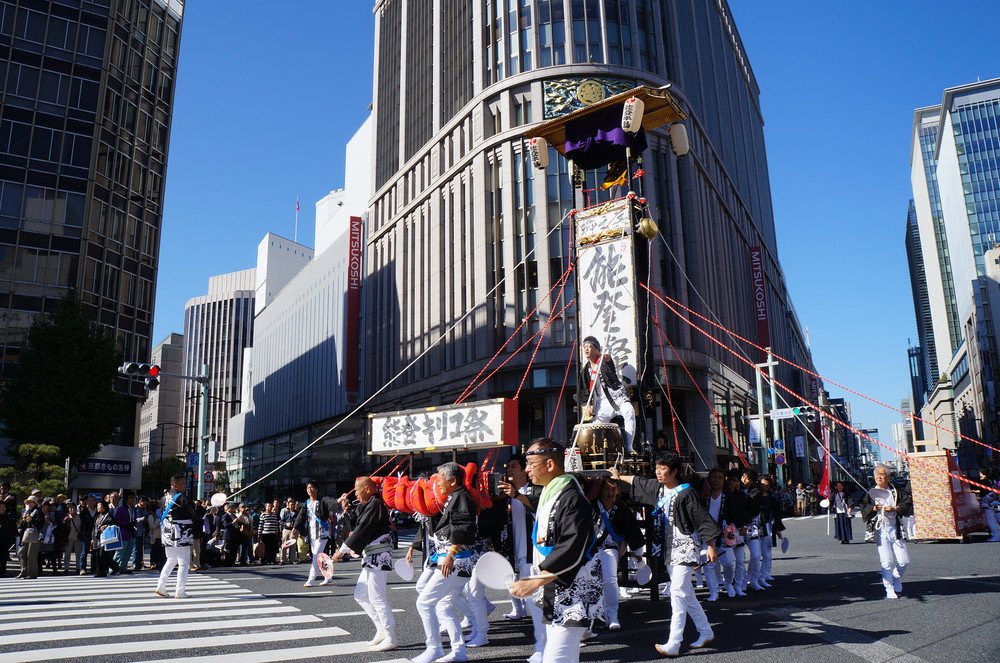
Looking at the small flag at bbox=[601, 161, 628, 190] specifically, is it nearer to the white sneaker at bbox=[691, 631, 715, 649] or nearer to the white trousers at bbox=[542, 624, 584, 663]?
the white sneaker at bbox=[691, 631, 715, 649]

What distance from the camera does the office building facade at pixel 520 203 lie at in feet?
115

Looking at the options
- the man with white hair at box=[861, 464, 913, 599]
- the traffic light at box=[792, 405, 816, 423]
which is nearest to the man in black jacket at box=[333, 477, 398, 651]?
the man with white hair at box=[861, 464, 913, 599]

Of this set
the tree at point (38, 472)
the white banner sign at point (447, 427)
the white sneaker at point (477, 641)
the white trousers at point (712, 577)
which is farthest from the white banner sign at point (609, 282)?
the tree at point (38, 472)

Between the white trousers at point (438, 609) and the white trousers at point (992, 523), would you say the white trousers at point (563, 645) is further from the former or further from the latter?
the white trousers at point (992, 523)

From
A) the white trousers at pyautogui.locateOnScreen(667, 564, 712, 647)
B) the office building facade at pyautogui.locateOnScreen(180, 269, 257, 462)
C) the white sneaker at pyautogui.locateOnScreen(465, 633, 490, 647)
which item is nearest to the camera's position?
the white trousers at pyautogui.locateOnScreen(667, 564, 712, 647)

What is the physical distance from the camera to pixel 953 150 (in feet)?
341

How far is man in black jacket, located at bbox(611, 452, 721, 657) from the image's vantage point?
660 cm

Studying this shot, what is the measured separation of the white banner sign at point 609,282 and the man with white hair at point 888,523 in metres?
3.90

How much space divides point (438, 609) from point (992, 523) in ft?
59.6

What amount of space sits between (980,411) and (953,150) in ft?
142

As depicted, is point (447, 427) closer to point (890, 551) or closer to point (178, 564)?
point (178, 564)

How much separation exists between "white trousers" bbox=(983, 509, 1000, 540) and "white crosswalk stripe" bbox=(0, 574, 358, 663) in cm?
1821

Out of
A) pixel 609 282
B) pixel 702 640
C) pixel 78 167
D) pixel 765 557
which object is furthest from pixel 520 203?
pixel 702 640

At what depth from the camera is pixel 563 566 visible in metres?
4.50
